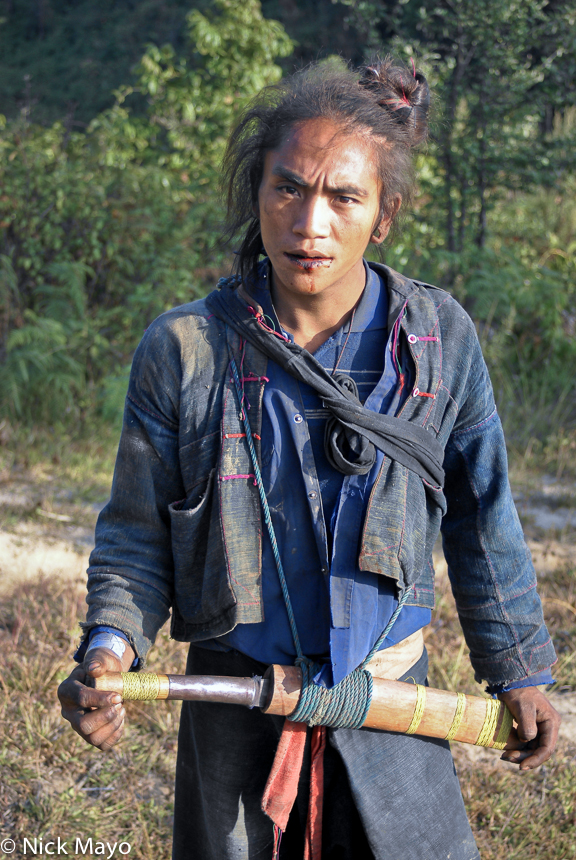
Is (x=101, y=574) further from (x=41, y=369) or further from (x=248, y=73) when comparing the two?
(x=248, y=73)

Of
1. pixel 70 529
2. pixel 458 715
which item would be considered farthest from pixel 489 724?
pixel 70 529

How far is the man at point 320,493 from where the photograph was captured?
53.1 inches

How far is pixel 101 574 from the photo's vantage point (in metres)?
1.41

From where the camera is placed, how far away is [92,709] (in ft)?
4.00

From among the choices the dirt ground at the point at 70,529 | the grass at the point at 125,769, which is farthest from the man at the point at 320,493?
the dirt ground at the point at 70,529

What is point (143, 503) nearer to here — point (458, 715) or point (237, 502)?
point (237, 502)

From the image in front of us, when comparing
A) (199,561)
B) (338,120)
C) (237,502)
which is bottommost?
(199,561)

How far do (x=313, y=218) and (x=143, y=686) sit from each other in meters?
0.86

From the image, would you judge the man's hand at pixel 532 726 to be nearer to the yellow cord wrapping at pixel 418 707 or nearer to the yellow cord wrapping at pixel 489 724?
the yellow cord wrapping at pixel 489 724

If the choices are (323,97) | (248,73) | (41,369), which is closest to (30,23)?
(248,73)

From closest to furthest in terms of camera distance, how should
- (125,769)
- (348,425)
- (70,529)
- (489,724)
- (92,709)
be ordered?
(92,709) → (348,425) → (489,724) → (125,769) → (70,529)

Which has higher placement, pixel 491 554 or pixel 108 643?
pixel 491 554

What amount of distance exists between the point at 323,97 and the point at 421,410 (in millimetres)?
601

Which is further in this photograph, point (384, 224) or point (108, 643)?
point (384, 224)
